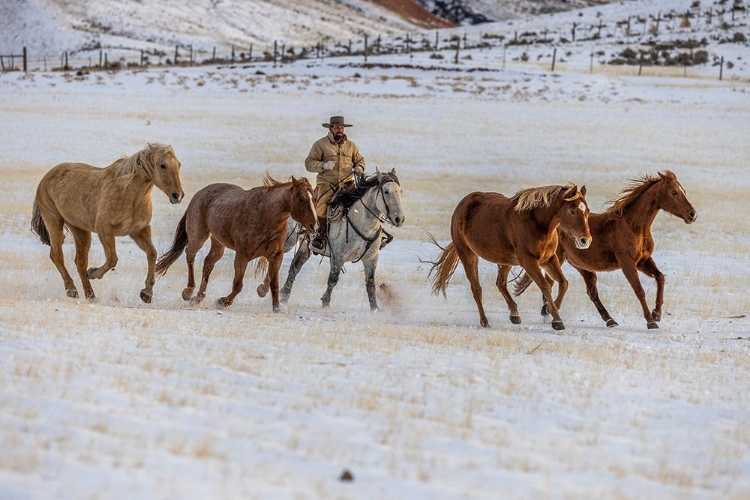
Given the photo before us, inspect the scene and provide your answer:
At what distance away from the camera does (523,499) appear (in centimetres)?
429

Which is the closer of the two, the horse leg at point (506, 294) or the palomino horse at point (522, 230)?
the palomino horse at point (522, 230)

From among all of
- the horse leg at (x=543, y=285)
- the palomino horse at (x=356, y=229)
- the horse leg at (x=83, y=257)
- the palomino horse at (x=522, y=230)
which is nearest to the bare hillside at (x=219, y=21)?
the horse leg at (x=83, y=257)

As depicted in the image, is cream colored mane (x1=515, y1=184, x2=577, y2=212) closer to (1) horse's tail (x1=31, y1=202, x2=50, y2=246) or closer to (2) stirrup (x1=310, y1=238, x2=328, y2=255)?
(2) stirrup (x1=310, y1=238, x2=328, y2=255)

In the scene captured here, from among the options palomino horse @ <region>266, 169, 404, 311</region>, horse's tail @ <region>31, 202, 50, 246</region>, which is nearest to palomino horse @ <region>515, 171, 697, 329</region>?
palomino horse @ <region>266, 169, 404, 311</region>

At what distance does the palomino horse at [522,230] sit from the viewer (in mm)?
10414

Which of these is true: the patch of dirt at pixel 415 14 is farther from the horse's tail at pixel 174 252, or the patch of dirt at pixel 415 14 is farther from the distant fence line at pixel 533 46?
the horse's tail at pixel 174 252

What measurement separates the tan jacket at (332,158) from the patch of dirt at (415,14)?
121 m

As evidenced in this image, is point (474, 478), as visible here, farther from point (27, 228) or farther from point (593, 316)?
point (27, 228)

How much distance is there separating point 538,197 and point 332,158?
113 inches

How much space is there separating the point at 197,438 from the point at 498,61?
5073 centimetres

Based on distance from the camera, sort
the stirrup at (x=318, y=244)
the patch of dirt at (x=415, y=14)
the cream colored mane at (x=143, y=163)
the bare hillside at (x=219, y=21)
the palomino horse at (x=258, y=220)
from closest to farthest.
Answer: the palomino horse at (x=258, y=220) < the cream colored mane at (x=143, y=163) < the stirrup at (x=318, y=244) < the bare hillside at (x=219, y=21) < the patch of dirt at (x=415, y=14)

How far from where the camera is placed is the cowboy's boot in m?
12.2

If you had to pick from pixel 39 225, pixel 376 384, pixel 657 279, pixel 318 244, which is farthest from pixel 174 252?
pixel 376 384

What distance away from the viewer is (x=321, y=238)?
12266 mm
